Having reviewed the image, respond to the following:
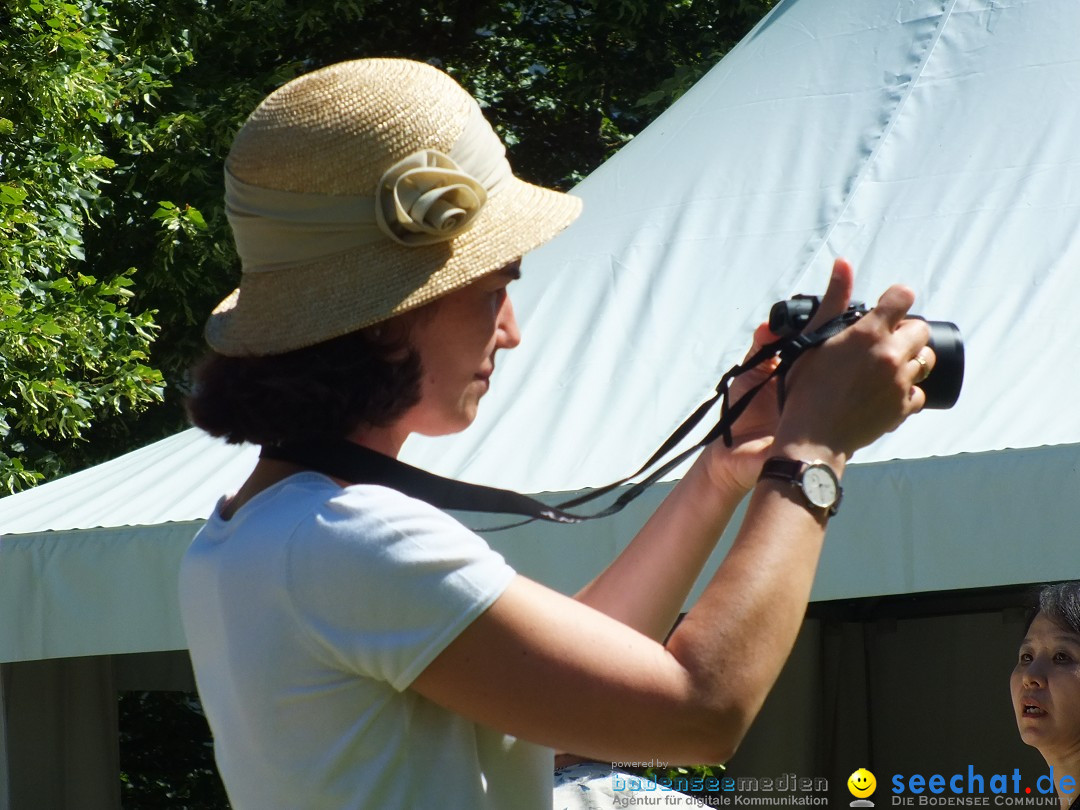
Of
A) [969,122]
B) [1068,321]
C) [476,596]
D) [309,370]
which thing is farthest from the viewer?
[969,122]

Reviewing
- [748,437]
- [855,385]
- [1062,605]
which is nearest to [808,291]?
[1062,605]

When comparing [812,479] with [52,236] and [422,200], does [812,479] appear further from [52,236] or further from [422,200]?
[52,236]

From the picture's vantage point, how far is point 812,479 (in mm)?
836

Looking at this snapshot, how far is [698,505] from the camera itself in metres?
1.09

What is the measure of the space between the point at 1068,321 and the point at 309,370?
1.80 m

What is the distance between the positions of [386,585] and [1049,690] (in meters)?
1.89

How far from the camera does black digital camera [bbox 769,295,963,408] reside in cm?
101

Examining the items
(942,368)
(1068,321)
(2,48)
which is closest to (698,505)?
(942,368)

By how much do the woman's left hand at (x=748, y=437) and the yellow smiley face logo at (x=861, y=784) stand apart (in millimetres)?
4374

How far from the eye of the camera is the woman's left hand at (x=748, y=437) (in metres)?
1.07

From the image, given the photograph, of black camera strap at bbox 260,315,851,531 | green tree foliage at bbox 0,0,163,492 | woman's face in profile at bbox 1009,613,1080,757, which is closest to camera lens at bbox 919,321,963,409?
black camera strap at bbox 260,315,851,531

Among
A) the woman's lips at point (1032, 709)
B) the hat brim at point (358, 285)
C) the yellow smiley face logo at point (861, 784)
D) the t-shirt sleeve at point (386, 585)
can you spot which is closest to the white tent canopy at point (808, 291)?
the woman's lips at point (1032, 709)

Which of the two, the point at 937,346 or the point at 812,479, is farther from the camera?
the point at 937,346

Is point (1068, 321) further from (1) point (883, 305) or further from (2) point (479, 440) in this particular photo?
(1) point (883, 305)
